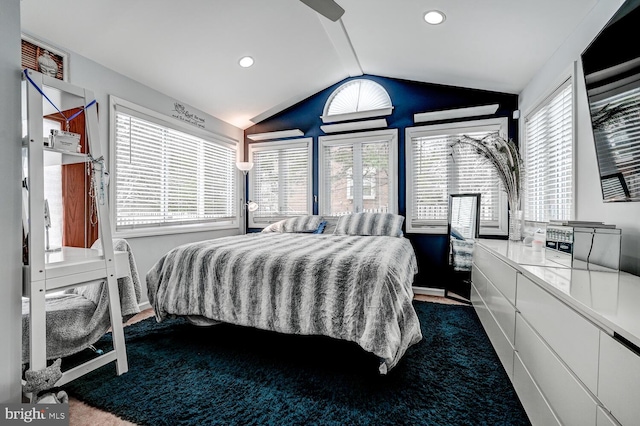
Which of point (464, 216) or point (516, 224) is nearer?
point (516, 224)

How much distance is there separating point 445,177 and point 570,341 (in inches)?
121

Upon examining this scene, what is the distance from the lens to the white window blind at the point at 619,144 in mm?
1349

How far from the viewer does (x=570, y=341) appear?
1.06 m

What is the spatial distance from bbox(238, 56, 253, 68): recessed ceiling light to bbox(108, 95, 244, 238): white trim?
107 cm

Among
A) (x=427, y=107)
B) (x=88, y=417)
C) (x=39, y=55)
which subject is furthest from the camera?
(x=427, y=107)

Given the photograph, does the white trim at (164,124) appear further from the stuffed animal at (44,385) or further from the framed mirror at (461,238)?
the framed mirror at (461,238)

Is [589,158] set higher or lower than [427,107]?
lower

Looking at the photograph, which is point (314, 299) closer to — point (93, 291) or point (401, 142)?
point (93, 291)

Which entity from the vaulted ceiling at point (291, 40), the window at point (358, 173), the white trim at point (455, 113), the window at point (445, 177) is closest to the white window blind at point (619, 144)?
the vaulted ceiling at point (291, 40)

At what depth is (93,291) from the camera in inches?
75.0

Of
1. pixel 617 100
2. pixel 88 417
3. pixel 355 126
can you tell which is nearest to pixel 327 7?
pixel 617 100

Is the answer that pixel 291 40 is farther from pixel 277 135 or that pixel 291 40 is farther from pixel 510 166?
pixel 510 166

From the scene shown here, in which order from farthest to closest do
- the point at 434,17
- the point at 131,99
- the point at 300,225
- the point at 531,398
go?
1. the point at 300,225
2. the point at 131,99
3. the point at 434,17
4. the point at 531,398

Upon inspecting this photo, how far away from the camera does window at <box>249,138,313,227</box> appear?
462cm
